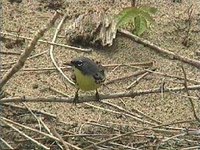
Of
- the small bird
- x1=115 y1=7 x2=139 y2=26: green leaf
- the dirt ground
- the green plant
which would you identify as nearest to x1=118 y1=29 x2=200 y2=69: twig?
the dirt ground

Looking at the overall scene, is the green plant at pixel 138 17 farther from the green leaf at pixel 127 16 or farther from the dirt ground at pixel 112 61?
the dirt ground at pixel 112 61

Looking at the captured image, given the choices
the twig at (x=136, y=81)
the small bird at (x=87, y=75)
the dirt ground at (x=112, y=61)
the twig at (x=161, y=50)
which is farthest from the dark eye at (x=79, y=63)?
the twig at (x=161, y=50)

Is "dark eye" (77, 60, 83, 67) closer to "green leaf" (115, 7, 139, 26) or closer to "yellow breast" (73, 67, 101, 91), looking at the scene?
"yellow breast" (73, 67, 101, 91)

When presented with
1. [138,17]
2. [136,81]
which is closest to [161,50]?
[138,17]

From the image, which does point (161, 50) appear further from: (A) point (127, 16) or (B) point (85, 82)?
(B) point (85, 82)

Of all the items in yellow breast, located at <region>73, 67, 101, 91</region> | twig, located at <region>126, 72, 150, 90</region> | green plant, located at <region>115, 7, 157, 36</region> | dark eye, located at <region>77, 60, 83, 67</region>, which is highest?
green plant, located at <region>115, 7, 157, 36</region>
